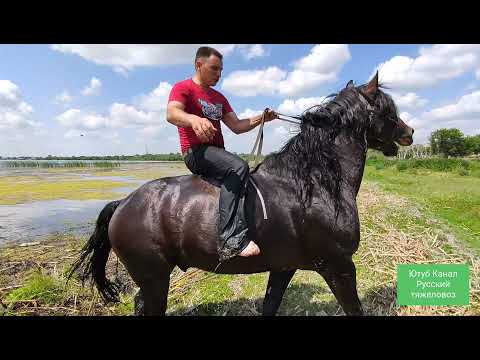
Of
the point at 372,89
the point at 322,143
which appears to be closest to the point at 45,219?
the point at 322,143

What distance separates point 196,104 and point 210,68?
38cm

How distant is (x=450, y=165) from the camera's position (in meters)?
30.8

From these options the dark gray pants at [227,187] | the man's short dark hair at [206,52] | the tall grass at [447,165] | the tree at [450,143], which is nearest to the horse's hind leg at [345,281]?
the dark gray pants at [227,187]

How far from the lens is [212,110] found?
3.00 m

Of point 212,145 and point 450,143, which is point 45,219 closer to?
point 212,145

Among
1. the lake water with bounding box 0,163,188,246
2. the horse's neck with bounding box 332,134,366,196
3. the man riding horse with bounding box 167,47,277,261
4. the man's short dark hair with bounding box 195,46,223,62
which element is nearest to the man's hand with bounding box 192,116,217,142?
the man riding horse with bounding box 167,47,277,261

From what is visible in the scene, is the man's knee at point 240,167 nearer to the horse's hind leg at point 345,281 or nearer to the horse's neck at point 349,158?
the horse's neck at point 349,158

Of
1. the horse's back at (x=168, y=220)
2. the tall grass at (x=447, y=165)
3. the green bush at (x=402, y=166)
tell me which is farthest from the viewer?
the green bush at (x=402, y=166)

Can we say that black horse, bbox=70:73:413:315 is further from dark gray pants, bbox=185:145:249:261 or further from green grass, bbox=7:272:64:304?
green grass, bbox=7:272:64:304

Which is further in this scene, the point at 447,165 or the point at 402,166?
the point at 402,166

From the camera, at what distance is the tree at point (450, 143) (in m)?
72.9

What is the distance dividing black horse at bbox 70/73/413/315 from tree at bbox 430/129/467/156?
3455 inches
